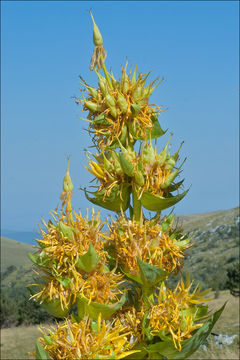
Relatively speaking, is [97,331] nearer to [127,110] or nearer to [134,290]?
[134,290]

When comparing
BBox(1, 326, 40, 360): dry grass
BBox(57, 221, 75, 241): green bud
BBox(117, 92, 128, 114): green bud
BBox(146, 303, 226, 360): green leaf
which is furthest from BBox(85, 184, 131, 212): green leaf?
BBox(1, 326, 40, 360): dry grass

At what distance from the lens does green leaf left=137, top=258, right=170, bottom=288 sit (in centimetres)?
346

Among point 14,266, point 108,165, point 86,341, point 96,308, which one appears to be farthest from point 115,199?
point 14,266

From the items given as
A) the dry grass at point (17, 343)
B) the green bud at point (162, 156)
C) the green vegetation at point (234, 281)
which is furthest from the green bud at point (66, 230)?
the green vegetation at point (234, 281)

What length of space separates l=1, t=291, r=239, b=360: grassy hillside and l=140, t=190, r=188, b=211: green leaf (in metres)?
14.2

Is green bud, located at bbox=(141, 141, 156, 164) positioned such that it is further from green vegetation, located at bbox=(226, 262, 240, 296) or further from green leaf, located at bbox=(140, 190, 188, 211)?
green vegetation, located at bbox=(226, 262, 240, 296)

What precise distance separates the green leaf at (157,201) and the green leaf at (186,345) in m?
0.89

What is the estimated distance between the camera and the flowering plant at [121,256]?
348 cm

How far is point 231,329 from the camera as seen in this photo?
22734 millimetres

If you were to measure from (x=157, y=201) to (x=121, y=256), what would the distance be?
52 centimetres

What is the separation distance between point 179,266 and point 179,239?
22cm

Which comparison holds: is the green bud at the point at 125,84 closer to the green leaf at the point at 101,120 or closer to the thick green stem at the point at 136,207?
the green leaf at the point at 101,120

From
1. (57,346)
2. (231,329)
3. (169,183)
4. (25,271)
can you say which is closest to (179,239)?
(169,183)

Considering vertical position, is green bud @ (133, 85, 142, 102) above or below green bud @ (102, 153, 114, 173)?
above
